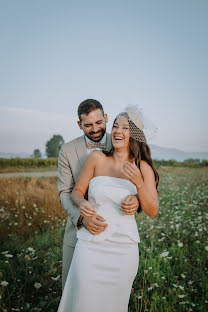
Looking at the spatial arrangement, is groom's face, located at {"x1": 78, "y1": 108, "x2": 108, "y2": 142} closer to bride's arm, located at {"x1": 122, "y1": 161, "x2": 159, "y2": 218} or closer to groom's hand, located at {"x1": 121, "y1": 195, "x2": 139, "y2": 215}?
bride's arm, located at {"x1": 122, "y1": 161, "x2": 159, "y2": 218}

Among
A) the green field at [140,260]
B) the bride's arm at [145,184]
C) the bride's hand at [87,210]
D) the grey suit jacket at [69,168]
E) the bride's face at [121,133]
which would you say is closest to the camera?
the bride's arm at [145,184]

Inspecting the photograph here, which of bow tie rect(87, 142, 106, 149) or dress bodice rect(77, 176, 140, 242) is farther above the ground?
bow tie rect(87, 142, 106, 149)

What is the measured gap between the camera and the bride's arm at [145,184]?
2311mm

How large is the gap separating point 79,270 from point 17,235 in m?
3.78

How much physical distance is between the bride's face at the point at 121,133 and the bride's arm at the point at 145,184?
304 mm

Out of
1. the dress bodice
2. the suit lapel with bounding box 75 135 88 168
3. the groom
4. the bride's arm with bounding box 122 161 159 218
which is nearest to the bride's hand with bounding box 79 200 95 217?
the dress bodice

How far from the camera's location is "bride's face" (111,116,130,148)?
2.71 meters

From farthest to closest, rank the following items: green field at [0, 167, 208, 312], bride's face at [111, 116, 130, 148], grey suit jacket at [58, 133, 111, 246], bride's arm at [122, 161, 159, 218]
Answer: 1. green field at [0, 167, 208, 312]
2. grey suit jacket at [58, 133, 111, 246]
3. bride's face at [111, 116, 130, 148]
4. bride's arm at [122, 161, 159, 218]

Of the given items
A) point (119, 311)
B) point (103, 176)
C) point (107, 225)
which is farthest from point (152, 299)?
point (103, 176)

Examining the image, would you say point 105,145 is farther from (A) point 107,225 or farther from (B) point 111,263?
(B) point 111,263

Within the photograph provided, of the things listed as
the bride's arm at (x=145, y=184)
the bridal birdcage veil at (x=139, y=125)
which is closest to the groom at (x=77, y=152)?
the bridal birdcage veil at (x=139, y=125)

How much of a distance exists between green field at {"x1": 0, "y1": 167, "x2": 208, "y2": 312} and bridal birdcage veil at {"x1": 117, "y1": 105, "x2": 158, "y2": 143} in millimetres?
1599

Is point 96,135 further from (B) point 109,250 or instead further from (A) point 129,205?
(B) point 109,250

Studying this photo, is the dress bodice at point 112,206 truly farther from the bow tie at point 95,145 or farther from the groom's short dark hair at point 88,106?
the groom's short dark hair at point 88,106
